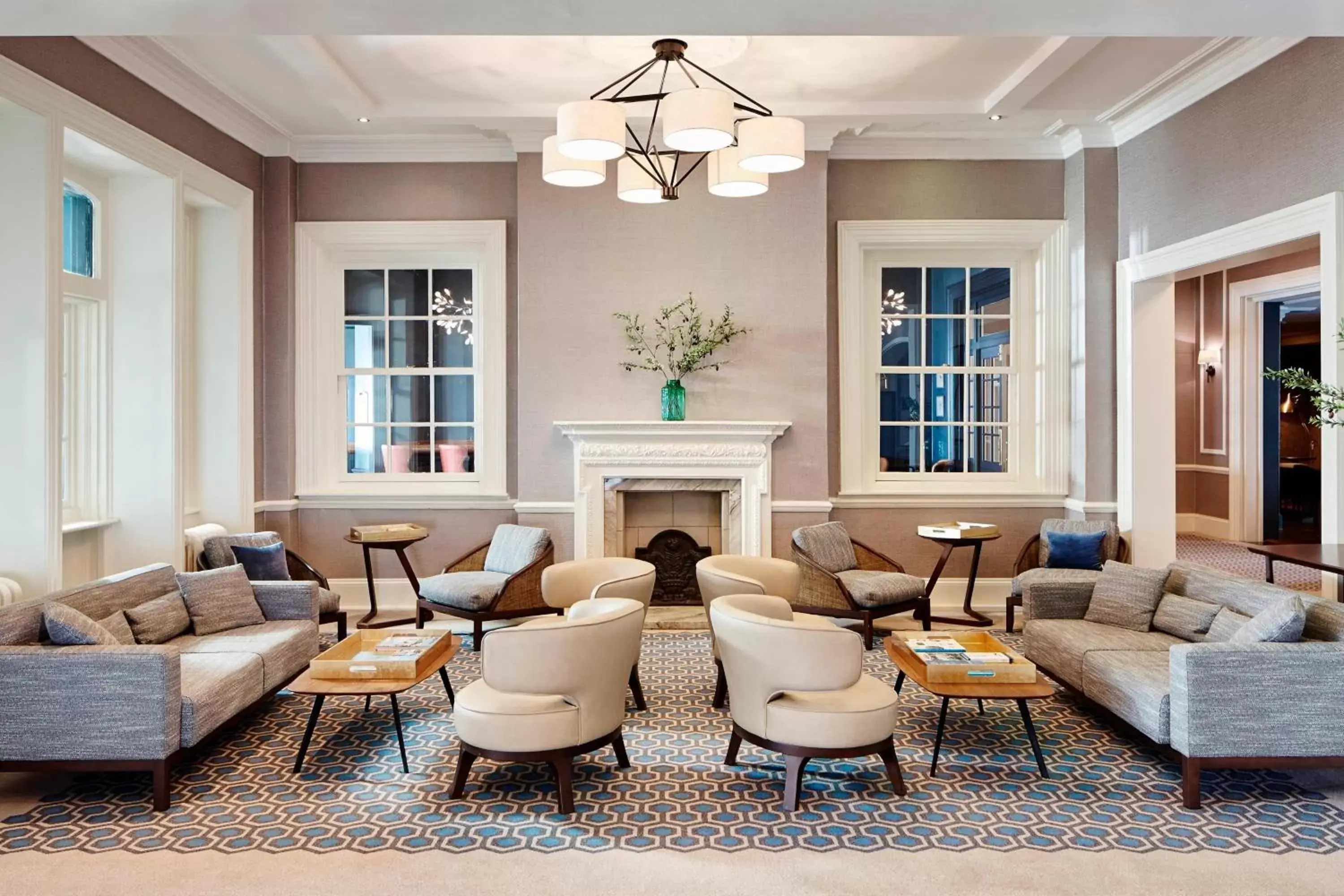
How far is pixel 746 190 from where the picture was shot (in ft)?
14.8

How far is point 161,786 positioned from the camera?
3477 mm

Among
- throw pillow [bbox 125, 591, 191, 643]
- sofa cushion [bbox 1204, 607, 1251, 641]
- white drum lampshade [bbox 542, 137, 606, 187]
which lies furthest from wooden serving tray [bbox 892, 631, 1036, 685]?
throw pillow [bbox 125, 591, 191, 643]

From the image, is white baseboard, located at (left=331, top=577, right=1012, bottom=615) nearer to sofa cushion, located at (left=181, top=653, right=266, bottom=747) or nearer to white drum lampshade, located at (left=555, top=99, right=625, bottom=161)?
sofa cushion, located at (left=181, top=653, right=266, bottom=747)

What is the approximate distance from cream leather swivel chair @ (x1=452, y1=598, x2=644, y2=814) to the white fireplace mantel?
3142mm

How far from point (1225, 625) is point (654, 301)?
4.22m

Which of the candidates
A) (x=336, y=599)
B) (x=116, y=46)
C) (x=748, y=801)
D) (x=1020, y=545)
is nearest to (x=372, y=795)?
(x=748, y=801)

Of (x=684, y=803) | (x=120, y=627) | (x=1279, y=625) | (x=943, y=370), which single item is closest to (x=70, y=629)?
(x=120, y=627)

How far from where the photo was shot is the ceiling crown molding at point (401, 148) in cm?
690

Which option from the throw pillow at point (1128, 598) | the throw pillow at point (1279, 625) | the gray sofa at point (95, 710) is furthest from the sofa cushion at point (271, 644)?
the throw pillow at point (1279, 625)

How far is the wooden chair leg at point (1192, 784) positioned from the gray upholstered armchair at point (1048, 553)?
2.51m

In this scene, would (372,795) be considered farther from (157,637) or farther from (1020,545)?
(1020,545)

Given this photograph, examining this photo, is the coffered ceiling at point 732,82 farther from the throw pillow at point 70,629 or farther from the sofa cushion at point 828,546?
the throw pillow at point 70,629

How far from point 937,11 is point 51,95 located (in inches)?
167

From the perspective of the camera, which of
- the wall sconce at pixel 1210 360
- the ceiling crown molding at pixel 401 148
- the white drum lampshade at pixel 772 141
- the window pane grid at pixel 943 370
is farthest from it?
the wall sconce at pixel 1210 360
